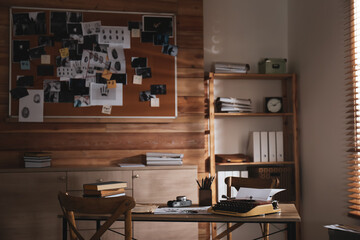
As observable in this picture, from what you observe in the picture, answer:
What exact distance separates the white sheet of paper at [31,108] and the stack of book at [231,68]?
1.76m

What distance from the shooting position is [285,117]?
4.57m

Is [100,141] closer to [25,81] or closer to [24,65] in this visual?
[25,81]

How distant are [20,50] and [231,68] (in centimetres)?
205

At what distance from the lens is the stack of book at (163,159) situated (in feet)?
12.5

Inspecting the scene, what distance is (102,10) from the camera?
13.2 ft

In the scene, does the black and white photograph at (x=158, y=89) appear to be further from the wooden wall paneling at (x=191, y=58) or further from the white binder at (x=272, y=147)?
the white binder at (x=272, y=147)

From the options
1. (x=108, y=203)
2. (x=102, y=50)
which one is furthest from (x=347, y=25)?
(x=108, y=203)

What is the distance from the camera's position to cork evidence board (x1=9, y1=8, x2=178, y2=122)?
12.8ft

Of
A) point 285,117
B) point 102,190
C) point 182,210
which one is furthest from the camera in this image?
point 285,117

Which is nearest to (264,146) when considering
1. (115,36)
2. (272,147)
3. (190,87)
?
(272,147)

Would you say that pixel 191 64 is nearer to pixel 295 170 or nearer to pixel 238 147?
pixel 238 147

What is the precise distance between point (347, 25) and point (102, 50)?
7.24 ft

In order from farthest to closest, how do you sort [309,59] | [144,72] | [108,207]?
[309,59] → [144,72] → [108,207]

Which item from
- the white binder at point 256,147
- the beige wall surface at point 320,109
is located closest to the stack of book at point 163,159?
the white binder at point 256,147
